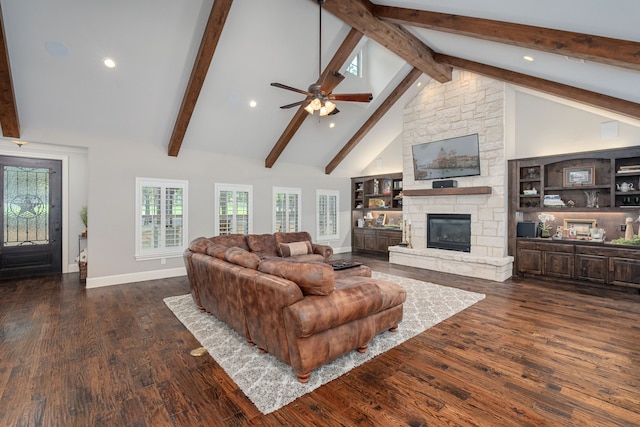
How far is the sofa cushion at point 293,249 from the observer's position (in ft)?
20.3

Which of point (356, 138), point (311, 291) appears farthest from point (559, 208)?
point (311, 291)

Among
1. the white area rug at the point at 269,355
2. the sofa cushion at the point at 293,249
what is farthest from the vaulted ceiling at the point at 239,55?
the white area rug at the point at 269,355

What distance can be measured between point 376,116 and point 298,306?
6766 millimetres

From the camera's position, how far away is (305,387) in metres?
2.49

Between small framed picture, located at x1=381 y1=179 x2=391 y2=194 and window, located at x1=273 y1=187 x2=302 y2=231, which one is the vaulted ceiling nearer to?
window, located at x1=273 y1=187 x2=302 y2=231

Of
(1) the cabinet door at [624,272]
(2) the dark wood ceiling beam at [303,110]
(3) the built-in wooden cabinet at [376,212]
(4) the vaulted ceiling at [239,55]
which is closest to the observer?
(4) the vaulted ceiling at [239,55]

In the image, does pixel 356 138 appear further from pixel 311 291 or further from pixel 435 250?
pixel 311 291

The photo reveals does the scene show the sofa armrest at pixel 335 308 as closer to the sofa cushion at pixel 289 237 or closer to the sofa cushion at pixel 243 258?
the sofa cushion at pixel 243 258

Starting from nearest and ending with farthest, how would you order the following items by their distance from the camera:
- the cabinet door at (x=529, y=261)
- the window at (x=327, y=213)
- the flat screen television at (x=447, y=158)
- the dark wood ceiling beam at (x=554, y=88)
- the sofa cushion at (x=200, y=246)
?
the sofa cushion at (x=200, y=246), the dark wood ceiling beam at (x=554, y=88), the cabinet door at (x=529, y=261), the flat screen television at (x=447, y=158), the window at (x=327, y=213)

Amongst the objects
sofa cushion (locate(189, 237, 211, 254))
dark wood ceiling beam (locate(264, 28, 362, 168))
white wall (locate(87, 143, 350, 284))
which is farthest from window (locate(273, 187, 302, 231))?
sofa cushion (locate(189, 237, 211, 254))

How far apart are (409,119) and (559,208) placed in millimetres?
3873

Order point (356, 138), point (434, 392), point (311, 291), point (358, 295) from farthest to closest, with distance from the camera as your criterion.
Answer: point (356, 138) → point (358, 295) → point (311, 291) → point (434, 392)

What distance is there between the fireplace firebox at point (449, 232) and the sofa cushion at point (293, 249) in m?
3.19

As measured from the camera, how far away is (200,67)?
4.81 metres
